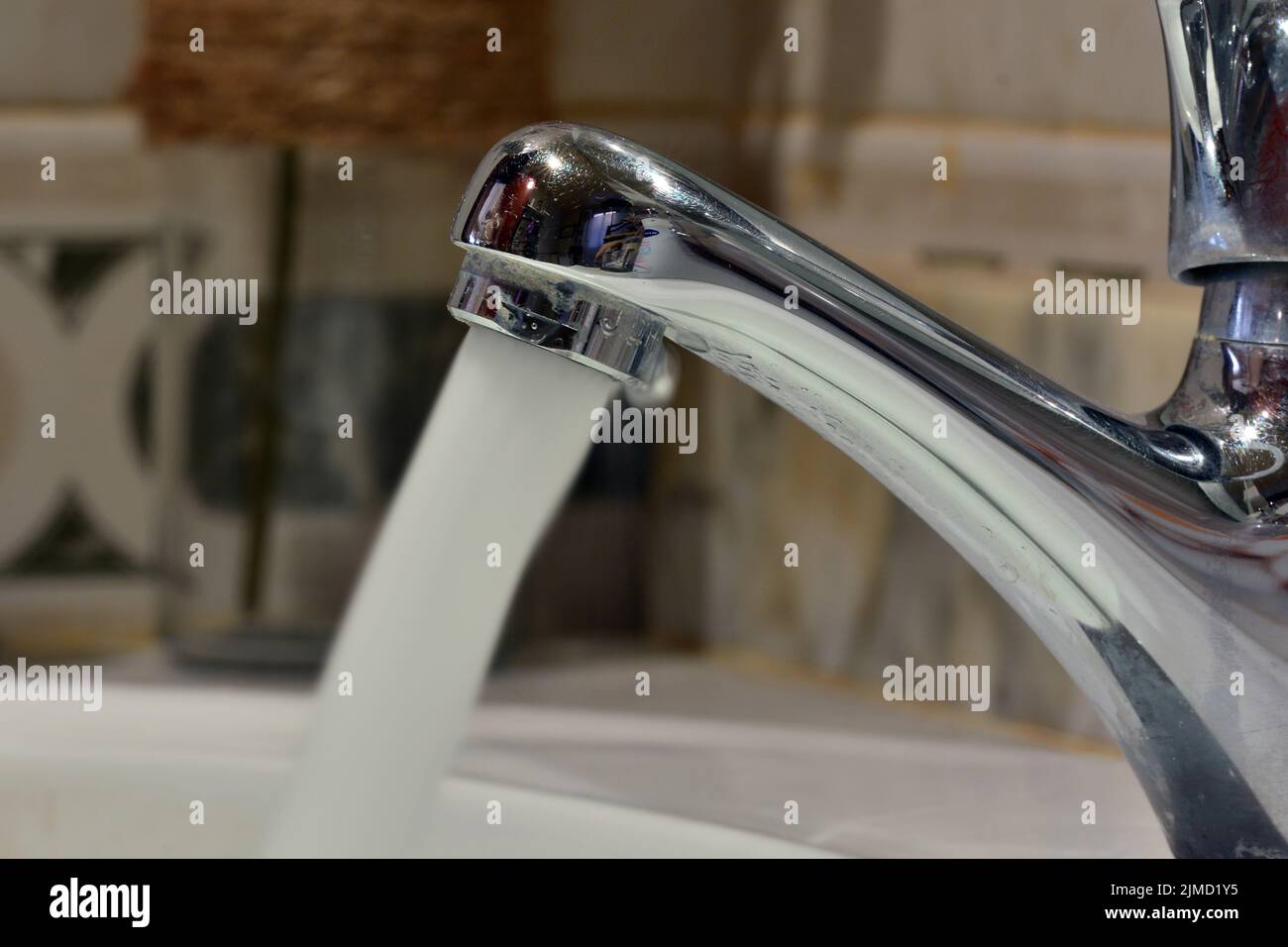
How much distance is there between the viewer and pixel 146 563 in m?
0.59

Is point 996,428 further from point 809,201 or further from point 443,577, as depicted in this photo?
point 809,201

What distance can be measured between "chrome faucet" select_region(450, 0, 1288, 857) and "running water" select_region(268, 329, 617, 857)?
0.6 inches

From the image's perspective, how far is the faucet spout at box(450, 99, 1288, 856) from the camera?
0.23m

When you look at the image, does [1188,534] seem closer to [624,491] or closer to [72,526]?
[624,491]

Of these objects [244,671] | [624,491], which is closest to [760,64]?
[624,491]

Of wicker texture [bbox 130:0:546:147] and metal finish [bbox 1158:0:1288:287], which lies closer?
metal finish [bbox 1158:0:1288:287]

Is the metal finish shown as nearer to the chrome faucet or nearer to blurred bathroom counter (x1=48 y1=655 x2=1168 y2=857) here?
the chrome faucet

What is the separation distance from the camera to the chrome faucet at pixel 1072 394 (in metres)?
0.23

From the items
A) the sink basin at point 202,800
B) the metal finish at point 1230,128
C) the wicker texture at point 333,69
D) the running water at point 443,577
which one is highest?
the wicker texture at point 333,69

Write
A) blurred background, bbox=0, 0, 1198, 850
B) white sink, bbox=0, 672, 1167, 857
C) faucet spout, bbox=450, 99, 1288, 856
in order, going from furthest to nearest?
blurred background, bbox=0, 0, 1198, 850 → white sink, bbox=0, 672, 1167, 857 → faucet spout, bbox=450, 99, 1288, 856

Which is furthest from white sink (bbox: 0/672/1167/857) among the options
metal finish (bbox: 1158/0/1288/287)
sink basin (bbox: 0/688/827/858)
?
metal finish (bbox: 1158/0/1288/287)

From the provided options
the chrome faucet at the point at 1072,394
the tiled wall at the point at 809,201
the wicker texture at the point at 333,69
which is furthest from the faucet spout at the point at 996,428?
the wicker texture at the point at 333,69

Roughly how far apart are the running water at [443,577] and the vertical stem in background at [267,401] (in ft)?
0.81

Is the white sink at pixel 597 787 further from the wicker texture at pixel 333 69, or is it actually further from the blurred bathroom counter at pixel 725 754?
the wicker texture at pixel 333 69
